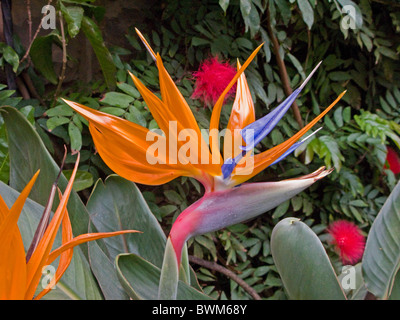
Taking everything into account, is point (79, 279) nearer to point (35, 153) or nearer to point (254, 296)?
point (35, 153)

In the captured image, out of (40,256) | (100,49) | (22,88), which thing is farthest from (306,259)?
(22,88)

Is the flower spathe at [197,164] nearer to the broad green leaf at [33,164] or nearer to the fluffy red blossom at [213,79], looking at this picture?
the broad green leaf at [33,164]

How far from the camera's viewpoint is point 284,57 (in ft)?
4.01

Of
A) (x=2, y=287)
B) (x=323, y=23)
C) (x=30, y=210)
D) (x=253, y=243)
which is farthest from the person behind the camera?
(x=323, y=23)

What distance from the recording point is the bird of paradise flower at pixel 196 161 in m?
0.30

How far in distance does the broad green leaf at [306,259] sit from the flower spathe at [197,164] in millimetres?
59

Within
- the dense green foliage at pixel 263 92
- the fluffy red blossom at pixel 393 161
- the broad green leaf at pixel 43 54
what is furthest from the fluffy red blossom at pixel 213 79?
the fluffy red blossom at pixel 393 161

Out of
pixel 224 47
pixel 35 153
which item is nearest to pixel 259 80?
pixel 224 47

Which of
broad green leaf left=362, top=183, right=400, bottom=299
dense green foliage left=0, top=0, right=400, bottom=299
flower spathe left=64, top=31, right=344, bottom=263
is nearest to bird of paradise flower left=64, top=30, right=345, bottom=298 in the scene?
flower spathe left=64, top=31, right=344, bottom=263

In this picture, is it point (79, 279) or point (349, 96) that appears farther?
point (349, 96)

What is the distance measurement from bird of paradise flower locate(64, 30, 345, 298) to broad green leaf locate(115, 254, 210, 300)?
44mm

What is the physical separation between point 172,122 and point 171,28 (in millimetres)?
862

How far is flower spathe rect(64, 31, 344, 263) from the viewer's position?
0.99ft

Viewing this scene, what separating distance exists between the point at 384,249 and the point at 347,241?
0.70m
